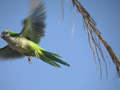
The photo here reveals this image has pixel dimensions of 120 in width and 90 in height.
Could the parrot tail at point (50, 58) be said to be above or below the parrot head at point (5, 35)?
below

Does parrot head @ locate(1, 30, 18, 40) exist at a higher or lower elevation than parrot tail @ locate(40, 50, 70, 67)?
higher

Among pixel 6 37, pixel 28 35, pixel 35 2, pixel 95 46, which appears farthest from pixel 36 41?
pixel 35 2

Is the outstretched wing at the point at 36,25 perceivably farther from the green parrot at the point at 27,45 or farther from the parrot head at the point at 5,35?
the parrot head at the point at 5,35

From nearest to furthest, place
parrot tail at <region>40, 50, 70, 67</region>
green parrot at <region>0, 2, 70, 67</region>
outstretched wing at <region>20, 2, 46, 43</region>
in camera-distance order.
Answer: outstretched wing at <region>20, 2, 46, 43</region>, green parrot at <region>0, 2, 70, 67</region>, parrot tail at <region>40, 50, 70, 67</region>

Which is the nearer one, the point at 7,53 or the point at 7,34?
the point at 7,34

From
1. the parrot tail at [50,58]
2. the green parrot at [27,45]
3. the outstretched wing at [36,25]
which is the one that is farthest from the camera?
the parrot tail at [50,58]

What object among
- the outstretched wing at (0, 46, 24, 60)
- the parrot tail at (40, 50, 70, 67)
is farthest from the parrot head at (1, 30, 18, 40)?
the parrot tail at (40, 50, 70, 67)

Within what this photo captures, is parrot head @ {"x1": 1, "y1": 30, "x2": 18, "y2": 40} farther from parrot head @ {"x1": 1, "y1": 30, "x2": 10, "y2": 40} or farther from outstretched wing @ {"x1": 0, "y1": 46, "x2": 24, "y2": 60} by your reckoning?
outstretched wing @ {"x1": 0, "y1": 46, "x2": 24, "y2": 60}

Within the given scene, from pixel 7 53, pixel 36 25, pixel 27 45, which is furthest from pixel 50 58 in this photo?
pixel 36 25

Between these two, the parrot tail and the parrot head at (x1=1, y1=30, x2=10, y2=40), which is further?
the parrot tail

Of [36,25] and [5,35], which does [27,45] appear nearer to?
[5,35]

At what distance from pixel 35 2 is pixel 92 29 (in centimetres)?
25

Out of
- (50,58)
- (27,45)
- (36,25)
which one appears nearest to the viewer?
(36,25)

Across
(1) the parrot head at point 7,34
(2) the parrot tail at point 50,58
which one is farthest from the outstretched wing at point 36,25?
(2) the parrot tail at point 50,58
